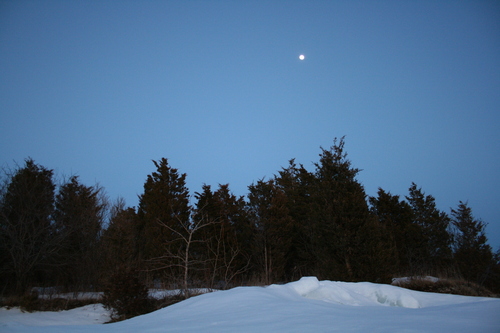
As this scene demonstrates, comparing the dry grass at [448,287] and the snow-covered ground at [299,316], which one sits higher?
the snow-covered ground at [299,316]

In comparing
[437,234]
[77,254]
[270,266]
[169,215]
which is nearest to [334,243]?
[270,266]

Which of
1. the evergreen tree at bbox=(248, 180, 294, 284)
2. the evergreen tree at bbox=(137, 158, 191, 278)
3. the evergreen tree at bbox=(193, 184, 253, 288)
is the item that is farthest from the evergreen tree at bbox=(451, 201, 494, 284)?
the evergreen tree at bbox=(137, 158, 191, 278)

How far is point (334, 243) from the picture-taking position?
31.7 ft

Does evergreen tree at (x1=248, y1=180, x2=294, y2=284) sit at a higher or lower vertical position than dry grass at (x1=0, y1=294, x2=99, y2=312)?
higher

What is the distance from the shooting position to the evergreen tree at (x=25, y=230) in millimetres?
12547

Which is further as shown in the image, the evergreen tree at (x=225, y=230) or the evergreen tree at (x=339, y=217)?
the evergreen tree at (x=225, y=230)

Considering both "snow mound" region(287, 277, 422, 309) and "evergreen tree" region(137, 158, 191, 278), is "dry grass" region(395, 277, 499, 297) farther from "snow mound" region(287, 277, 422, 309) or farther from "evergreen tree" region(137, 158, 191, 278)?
"evergreen tree" region(137, 158, 191, 278)

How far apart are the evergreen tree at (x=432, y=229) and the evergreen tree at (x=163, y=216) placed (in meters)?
17.0

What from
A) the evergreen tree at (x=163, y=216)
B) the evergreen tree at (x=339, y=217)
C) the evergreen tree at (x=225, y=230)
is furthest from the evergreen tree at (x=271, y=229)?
the evergreen tree at (x=339, y=217)

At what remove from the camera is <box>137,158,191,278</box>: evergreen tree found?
1541 centimetres

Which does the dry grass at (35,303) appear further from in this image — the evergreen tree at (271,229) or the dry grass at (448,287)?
the dry grass at (448,287)

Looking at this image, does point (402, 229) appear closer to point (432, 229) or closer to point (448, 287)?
point (432, 229)

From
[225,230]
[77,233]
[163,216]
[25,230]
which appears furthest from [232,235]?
[25,230]

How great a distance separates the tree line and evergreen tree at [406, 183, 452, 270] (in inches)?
3.1
